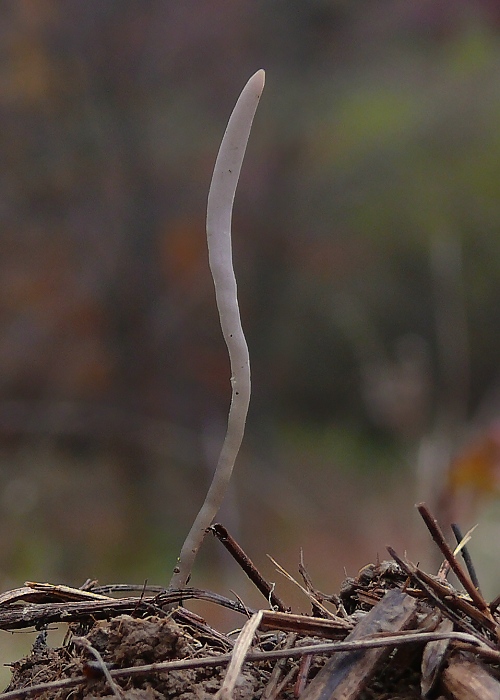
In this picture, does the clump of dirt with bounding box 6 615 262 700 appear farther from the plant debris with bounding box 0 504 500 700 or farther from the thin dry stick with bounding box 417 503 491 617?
the thin dry stick with bounding box 417 503 491 617

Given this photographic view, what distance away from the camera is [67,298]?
4691 mm

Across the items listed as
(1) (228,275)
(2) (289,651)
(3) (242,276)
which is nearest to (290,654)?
(2) (289,651)

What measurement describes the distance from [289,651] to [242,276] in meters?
4.40

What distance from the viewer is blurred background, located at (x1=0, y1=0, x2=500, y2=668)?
4.07 metres

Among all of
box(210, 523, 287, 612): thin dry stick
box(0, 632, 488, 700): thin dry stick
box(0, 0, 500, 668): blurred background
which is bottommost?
box(0, 632, 488, 700): thin dry stick

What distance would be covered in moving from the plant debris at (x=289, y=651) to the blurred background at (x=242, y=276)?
2.39 meters

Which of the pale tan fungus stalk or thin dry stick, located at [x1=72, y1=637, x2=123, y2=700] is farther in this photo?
the pale tan fungus stalk

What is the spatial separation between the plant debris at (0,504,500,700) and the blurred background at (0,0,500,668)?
2.39m

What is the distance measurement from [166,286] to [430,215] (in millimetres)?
2528

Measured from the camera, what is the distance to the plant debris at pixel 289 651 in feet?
1.90

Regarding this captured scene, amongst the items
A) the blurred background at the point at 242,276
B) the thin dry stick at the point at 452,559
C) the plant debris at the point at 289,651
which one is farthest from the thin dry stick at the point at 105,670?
the blurred background at the point at 242,276

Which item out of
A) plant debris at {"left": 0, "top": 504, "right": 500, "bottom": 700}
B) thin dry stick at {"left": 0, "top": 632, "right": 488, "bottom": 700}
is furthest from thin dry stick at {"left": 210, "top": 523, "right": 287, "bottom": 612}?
thin dry stick at {"left": 0, "top": 632, "right": 488, "bottom": 700}

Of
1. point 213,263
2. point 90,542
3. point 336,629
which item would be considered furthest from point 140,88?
point 336,629

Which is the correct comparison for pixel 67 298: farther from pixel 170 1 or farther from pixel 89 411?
pixel 170 1
